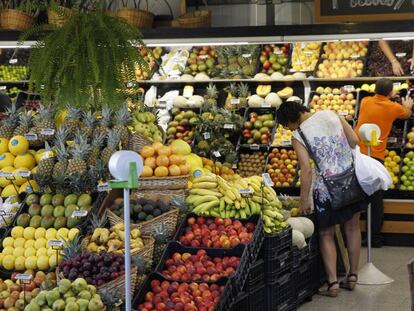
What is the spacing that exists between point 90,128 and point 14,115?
29.3 inches

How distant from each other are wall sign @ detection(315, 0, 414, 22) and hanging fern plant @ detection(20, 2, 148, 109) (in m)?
4.48

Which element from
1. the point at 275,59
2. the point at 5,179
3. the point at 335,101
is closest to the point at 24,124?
the point at 5,179

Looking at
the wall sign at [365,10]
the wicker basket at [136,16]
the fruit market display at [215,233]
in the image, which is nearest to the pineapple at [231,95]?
the wicker basket at [136,16]

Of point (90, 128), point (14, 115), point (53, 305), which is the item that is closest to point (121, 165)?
point (53, 305)

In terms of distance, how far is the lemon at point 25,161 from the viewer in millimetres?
6359

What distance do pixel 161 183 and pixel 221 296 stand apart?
1420mm

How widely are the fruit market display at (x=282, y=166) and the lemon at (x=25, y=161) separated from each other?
11.6 feet

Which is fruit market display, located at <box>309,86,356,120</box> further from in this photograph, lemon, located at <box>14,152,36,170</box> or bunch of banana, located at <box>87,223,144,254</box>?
bunch of banana, located at <box>87,223,144,254</box>

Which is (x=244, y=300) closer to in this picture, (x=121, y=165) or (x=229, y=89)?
(x=121, y=165)

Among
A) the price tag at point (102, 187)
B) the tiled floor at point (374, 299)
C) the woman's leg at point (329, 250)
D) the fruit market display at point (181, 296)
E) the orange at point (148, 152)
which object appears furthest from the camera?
the woman's leg at point (329, 250)

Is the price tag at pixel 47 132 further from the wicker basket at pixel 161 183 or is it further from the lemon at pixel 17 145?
the wicker basket at pixel 161 183

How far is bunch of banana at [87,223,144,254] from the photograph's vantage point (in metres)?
5.26

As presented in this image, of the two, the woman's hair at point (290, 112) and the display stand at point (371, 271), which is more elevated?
the woman's hair at point (290, 112)

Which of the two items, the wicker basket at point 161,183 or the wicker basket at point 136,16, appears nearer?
the wicker basket at point 161,183
